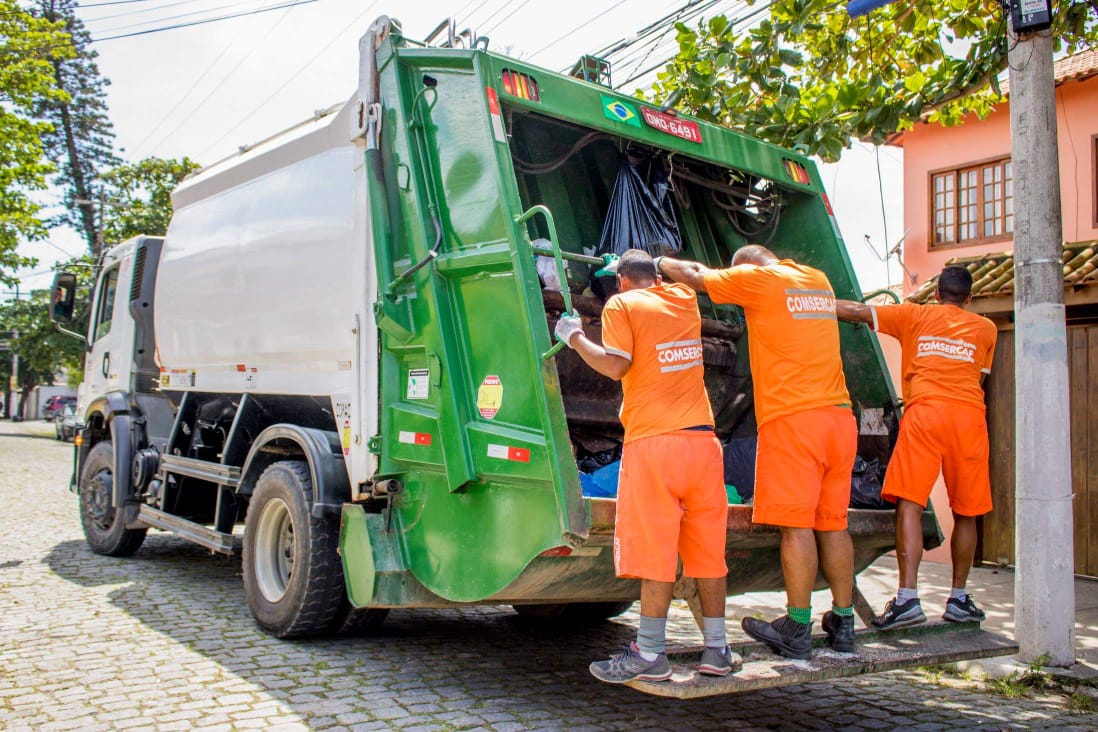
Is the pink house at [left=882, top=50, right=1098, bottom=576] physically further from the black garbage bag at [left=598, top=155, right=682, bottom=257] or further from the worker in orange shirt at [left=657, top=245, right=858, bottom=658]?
the black garbage bag at [left=598, top=155, right=682, bottom=257]

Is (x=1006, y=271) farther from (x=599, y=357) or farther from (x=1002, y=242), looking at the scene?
(x=599, y=357)

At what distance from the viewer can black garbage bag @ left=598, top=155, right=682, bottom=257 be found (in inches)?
196

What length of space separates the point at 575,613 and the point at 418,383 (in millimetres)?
2132

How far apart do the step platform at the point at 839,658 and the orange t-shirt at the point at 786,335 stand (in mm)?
911

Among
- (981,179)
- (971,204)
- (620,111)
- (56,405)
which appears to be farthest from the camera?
(56,405)

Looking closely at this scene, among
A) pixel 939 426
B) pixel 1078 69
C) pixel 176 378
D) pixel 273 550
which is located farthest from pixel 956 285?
pixel 1078 69

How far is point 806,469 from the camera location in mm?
3727

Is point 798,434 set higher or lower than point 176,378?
lower

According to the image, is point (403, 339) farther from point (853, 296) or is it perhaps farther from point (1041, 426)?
point (1041, 426)

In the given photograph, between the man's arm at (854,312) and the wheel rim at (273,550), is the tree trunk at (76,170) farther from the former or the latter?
the man's arm at (854,312)

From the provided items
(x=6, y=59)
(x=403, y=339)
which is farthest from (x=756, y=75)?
(x=6, y=59)

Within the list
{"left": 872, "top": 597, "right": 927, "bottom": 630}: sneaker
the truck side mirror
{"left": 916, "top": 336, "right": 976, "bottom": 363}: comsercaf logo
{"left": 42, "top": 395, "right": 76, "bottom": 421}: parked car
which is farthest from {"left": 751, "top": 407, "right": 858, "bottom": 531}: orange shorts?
{"left": 42, "top": 395, "right": 76, "bottom": 421}: parked car

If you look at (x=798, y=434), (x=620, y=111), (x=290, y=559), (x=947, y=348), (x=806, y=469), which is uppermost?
(x=620, y=111)

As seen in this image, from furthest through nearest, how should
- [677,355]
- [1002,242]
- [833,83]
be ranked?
[1002,242], [833,83], [677,355]
